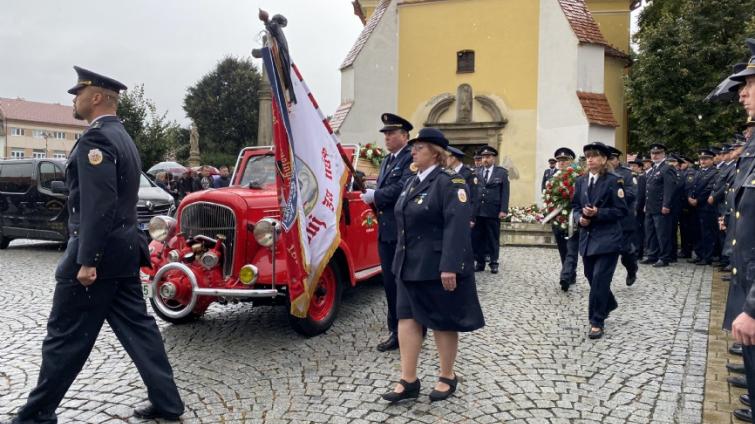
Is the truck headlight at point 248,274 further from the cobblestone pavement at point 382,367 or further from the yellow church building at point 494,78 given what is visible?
the yellow church building at point 494,78

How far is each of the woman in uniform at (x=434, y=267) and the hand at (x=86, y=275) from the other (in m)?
1.88

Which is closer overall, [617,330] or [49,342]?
[49,342]

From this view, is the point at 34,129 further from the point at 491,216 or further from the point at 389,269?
the point at 389,269

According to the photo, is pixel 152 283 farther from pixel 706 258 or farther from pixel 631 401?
pixel 706 258

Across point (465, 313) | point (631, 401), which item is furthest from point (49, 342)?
point (631, 401)

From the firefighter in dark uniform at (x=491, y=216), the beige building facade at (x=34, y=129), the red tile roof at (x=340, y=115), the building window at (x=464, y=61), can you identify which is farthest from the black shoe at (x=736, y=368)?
the beige building facade at (x=34, y=129)

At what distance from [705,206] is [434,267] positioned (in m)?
8.39

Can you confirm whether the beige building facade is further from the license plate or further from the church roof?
the license plate

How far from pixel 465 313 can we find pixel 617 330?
8.84 ft

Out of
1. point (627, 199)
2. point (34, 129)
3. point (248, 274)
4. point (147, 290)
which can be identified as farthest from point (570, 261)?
point (34, 129)

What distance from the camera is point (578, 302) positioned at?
6.98m

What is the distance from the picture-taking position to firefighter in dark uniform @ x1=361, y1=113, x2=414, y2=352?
4891 millimetres

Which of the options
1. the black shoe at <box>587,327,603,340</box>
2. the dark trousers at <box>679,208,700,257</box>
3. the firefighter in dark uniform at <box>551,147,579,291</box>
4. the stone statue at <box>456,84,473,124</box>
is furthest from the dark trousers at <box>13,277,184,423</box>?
the stone statue at <box>456,84,473,124</box>

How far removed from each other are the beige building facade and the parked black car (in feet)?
193
